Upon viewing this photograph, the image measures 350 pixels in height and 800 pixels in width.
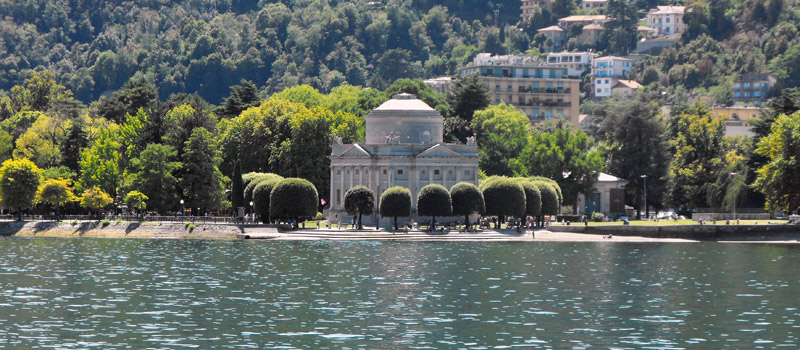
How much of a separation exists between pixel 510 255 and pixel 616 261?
28.8ft

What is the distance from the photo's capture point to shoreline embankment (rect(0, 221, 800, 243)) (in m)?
123

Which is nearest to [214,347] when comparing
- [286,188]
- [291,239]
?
[291,239]

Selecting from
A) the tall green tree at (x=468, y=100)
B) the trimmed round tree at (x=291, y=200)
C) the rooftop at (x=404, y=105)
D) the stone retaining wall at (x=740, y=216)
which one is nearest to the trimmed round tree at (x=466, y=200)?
the trimmed round tree at (x=291, y=200)

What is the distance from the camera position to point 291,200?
419 ft

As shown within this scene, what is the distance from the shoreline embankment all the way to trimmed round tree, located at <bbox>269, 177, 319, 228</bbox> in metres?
1.35

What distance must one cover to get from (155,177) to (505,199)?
29.4 metres

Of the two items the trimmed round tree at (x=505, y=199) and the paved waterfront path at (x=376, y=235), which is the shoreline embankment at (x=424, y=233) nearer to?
the paved waterfront path at (x=376, y=235)

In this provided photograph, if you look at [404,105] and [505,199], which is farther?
[404,105]

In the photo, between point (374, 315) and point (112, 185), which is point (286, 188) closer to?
point (112, 185)

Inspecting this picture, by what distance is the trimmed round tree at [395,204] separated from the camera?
423 feet

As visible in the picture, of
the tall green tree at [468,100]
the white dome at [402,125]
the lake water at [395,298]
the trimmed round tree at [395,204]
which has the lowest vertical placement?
the lake water at [395,298]

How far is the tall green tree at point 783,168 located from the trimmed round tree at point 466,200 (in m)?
23.0

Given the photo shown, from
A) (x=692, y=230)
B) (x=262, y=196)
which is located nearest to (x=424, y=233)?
(x=262, y=196)

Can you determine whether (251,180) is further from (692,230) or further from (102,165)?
(692,230)
